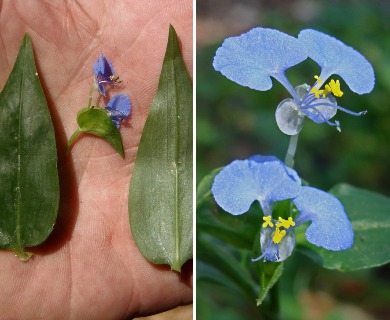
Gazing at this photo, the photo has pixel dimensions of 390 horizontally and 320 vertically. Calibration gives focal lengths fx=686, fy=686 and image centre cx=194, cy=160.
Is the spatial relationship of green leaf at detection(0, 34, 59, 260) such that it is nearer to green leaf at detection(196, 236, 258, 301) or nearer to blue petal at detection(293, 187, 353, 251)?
green leaf at detection(196, 236, 258, 301)

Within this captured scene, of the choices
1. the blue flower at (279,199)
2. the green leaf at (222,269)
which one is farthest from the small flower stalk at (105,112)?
the blue flower at (279,199)

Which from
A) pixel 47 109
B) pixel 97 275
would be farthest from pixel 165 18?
pixel 97 275

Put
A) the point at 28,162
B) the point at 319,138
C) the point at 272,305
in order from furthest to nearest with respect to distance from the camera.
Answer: the point at 319,138 → the point at 28,162 → the point at 272,305

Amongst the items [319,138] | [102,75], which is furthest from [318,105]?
[319,138]

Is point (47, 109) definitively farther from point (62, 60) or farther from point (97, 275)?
point (97, 275)

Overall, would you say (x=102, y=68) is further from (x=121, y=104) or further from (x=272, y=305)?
(x=272, y=305)

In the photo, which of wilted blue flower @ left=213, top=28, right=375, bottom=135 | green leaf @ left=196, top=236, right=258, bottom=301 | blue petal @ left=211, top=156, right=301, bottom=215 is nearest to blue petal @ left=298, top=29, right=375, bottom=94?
wilted blue flower @ left=213, top=28, right=375, bottom=135

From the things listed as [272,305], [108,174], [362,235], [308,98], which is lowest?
[272,305]
